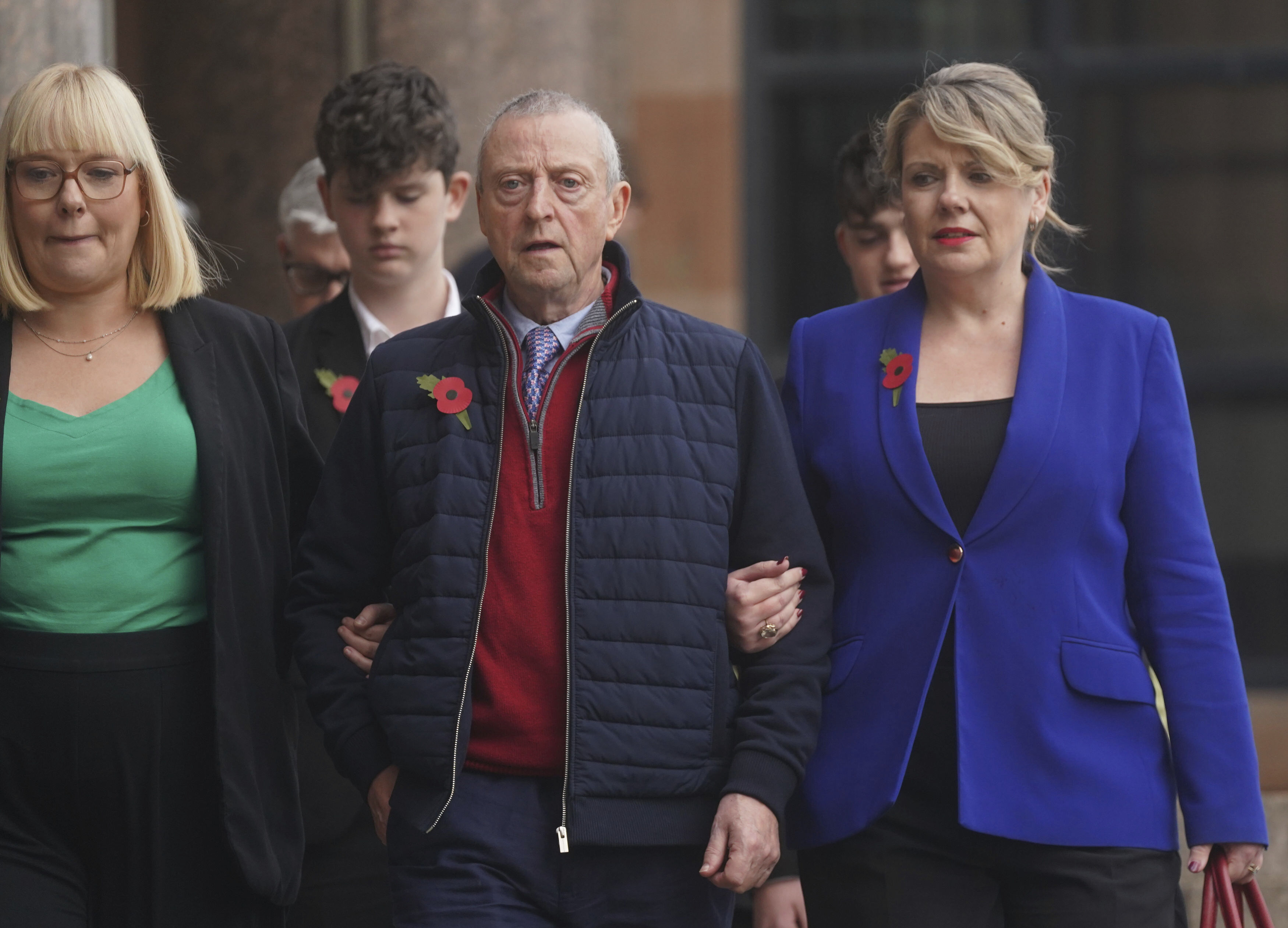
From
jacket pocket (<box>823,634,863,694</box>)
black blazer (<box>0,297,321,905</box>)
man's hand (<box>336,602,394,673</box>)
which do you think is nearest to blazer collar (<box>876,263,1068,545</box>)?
jacket pocket (<box>823,634,863,694</box>)

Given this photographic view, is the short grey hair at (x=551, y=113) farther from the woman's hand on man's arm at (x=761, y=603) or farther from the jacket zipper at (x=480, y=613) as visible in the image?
the woman's hand on man's arm at (x=761, y=603)

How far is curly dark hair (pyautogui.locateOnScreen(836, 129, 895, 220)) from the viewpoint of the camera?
4.32m

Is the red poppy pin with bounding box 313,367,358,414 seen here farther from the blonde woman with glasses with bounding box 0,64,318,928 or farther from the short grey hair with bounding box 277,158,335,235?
the short grey hair with bounding box 277,158,335,235

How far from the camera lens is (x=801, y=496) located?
3.26 m

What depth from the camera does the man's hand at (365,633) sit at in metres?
3.29

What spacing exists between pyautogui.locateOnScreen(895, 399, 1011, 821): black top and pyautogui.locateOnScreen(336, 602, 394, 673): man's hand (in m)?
0.98

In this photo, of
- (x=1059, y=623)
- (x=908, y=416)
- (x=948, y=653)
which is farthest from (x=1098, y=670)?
(x=908, y=416)

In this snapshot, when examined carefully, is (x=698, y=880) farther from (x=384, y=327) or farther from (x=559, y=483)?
(x=384, y=327)

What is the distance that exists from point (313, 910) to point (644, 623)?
138 cm

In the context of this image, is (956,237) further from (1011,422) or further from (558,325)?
(558,325)

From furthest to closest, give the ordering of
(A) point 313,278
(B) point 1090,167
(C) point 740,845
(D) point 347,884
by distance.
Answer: (B) point 1090,167 < (A) point 313,278 < (D) point 347,884 < (C) point 740,845

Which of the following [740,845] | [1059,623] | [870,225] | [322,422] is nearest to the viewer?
[740,845]

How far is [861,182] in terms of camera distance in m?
4.37

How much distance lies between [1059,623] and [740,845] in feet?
2.30
